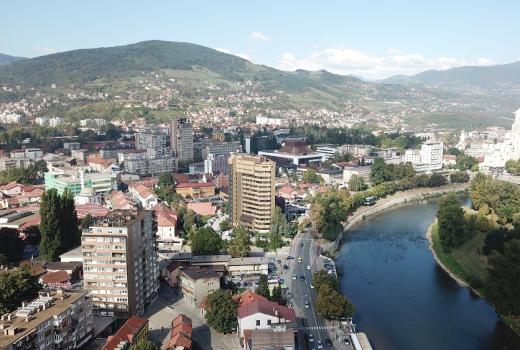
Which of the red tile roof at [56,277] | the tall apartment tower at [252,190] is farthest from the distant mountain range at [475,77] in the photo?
the red tile roof at [56,277]

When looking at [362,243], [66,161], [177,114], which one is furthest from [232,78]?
[362,243]

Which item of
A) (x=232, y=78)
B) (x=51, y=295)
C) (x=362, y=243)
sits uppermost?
(x=232, y=78)

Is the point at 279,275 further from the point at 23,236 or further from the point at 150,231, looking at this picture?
the point at 23,236

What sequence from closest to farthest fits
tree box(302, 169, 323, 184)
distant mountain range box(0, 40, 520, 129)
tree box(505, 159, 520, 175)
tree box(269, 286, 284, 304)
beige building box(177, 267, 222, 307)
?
tree box(269, 286, 284, 304), beige building box(177, 267, 222, 307), tree box(302, 169, 323, 184), tree box(505, 159, 520, 175), distant mountain range box(0, 40, 520, 129)

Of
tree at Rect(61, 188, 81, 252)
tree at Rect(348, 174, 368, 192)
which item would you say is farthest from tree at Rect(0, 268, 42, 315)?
tree at Rect(348, 174, 368, 192)

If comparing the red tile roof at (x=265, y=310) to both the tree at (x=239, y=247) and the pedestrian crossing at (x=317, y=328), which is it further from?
the tree at (x=239, y=247)

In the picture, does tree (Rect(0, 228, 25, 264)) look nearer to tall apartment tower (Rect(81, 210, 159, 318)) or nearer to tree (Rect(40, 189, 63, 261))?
tree (Rect(40, 189, 63, 261))
